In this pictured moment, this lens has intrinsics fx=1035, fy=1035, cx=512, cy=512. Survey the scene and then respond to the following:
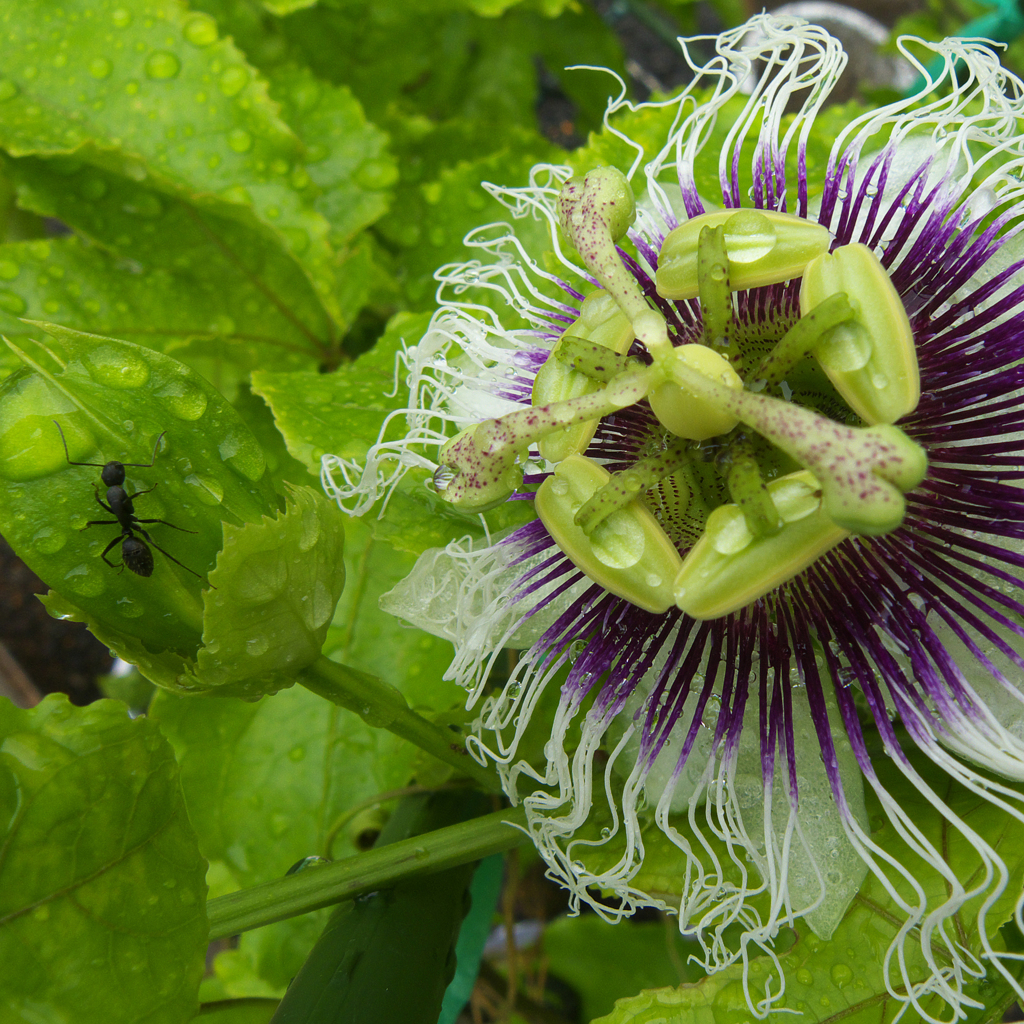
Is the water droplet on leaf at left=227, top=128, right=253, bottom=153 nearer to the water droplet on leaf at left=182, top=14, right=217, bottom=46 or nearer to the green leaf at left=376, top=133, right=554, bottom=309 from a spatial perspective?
the water droplet on leaf at left=182, top=14, right=217, bottom=46

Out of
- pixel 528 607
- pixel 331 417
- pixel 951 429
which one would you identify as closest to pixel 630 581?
pixel 528 607

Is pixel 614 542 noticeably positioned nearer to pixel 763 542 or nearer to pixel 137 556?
pixel 763 542

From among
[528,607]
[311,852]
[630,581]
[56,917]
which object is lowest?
[311,852]

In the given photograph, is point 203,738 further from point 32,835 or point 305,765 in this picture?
point 32,835

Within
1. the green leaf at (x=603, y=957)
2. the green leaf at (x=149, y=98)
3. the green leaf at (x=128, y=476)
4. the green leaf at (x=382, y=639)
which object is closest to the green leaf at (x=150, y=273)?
the green leaf at (x=149, y=98)

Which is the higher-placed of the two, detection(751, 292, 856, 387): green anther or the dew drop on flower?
detection(751, 292, 856, 387): green anther

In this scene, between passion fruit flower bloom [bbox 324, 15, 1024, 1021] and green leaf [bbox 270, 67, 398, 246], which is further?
green leaf [bbox 270, 67, 398, 246]

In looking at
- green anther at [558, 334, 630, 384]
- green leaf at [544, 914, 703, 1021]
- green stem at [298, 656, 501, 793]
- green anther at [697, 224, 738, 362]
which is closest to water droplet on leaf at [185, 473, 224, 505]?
green stem at [298, 656, 501, 793]

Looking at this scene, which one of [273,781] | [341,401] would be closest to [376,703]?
[341,401]
